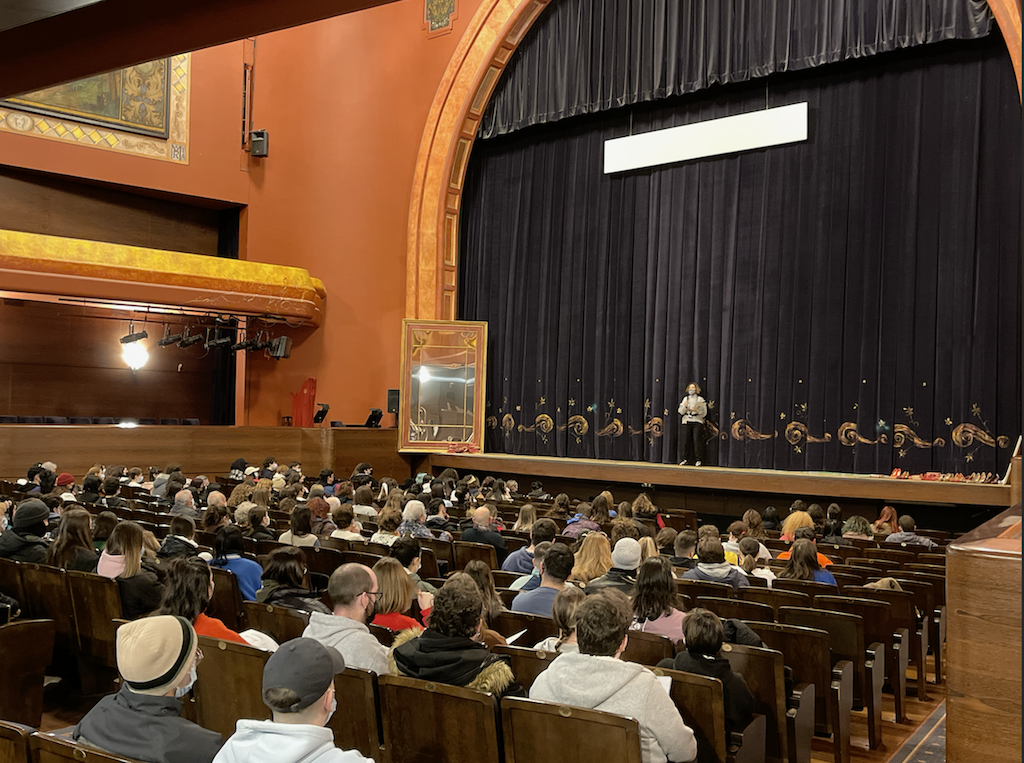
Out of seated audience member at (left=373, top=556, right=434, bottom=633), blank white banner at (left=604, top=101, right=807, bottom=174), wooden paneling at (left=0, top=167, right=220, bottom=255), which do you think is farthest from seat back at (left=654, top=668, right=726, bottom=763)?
wooden paneling at (left=0, top=167, right=220, bottom=255)

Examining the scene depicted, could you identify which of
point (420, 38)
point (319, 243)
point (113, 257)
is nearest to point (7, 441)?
point (113, 257)

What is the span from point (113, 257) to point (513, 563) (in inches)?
460

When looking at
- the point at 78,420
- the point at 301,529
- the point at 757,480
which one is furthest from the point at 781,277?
the point at 78,420

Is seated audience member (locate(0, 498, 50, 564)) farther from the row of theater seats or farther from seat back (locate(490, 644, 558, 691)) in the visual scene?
the row of theater seats

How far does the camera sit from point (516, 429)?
16.2 m

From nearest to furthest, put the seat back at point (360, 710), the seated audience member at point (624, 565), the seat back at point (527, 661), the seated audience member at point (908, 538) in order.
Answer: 1. the seat back at point (360, 710)
2. the seat back at point (527, 661)
3. the seated audience member at point (624, 565)
4. the seated audience member at point (908, 538)

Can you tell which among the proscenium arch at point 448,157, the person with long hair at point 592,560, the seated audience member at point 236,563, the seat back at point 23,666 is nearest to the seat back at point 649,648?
the person with long hair at point 592,560

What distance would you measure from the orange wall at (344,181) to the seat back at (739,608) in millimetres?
12613

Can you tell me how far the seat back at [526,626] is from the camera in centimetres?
392

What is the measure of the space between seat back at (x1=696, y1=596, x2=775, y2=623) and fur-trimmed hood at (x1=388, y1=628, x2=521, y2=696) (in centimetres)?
174

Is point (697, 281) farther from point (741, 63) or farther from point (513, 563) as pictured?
point (513, 563)

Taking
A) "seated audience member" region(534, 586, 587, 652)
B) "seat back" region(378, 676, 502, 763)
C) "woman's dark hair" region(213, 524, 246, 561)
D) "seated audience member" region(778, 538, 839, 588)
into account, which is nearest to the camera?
Result: "seat back" region(378, 676, 502, 763)

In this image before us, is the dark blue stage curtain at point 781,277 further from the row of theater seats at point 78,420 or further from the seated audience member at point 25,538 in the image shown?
the seated audience member at point 25,538

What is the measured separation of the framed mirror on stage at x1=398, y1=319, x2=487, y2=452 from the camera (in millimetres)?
15711
